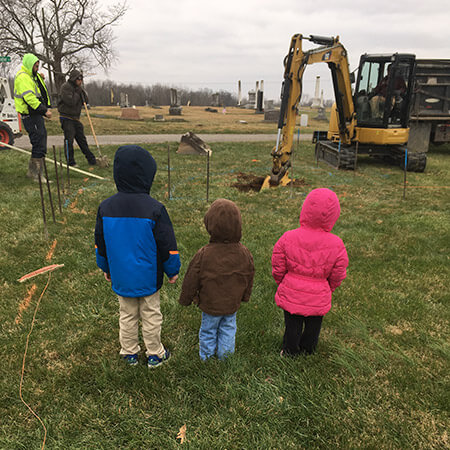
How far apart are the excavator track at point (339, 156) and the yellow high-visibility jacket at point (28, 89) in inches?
337

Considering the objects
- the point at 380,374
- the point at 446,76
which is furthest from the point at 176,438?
the point at 446,76

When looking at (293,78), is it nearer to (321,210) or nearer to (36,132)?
(36,132)

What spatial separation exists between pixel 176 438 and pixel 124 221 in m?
1.48

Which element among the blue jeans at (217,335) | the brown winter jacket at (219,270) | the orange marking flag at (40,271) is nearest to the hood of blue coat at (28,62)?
the orange marking flag at (40,271)

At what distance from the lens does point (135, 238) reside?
2445 millimetres

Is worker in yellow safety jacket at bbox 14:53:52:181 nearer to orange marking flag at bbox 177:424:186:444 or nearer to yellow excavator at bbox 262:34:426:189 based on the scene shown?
orange marking flag at bbox 177:424:186:444

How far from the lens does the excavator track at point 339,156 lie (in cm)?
1127

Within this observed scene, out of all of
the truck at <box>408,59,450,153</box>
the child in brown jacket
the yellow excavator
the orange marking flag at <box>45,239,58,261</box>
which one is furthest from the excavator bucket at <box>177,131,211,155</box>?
the child in brown jacket

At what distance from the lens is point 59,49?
1188 inches

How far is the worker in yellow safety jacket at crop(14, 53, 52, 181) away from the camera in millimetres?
6945

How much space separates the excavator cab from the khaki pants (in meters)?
11.1

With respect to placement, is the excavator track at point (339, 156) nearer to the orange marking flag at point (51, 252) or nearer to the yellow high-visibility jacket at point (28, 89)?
the yellow high-visibility jacket at point (28, 89)

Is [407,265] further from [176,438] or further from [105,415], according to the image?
[105,415]

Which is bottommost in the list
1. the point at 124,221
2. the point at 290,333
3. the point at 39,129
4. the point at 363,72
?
the point at 290,333
